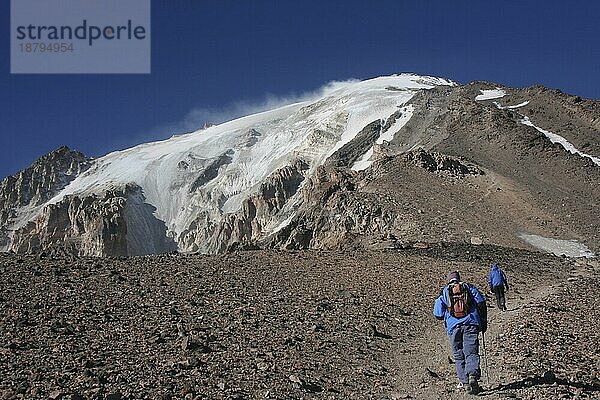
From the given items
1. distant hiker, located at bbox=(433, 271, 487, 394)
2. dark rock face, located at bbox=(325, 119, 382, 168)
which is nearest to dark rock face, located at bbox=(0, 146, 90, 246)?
dark rock face, located at bbox=(325, 119, 382, 168)

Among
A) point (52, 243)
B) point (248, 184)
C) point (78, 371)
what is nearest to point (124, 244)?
point (52, 243)

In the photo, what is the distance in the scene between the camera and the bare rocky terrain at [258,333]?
27.0 ft

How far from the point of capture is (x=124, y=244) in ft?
267

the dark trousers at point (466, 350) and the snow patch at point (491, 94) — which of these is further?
the snow patch at point (491, 94)

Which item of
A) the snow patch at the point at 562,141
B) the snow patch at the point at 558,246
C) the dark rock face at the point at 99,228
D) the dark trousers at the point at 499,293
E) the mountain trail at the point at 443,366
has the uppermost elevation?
the snow patch at the point at 562,141

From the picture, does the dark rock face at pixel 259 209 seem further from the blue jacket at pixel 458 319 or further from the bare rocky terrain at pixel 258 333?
the blue jacket at pixel 458 319

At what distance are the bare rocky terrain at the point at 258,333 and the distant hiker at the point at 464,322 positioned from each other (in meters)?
0.47

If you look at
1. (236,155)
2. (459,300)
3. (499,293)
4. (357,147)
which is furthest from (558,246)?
(236,155)

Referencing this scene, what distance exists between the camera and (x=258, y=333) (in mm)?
10914

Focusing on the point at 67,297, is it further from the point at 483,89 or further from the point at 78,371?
the point at 483,89

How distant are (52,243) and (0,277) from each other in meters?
74.2

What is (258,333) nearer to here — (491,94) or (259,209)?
(259,209)

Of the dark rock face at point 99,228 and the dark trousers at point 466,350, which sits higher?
the dark rock face at point 99,228

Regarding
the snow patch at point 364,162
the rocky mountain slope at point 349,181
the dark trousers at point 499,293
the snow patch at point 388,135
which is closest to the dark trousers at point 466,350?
the dark trousers at point 499,293
